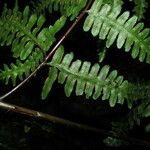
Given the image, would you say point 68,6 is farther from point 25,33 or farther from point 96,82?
point 96,82

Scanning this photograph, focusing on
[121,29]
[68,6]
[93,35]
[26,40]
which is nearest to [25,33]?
[26,40]

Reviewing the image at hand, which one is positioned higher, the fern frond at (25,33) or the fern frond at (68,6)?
the fern frond at (68,6)

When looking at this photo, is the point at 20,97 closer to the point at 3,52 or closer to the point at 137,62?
the point at 3,52

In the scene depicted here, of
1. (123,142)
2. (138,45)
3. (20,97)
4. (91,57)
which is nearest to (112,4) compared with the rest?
(138,45)

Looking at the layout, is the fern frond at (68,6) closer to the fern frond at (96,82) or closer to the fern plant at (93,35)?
the fern plant at (93,35)

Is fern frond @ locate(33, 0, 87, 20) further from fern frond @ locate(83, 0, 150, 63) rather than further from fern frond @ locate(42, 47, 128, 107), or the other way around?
fern frond @ locate(42, 47, 128, 107)

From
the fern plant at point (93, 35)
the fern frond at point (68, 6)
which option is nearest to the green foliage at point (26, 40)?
the fern plant at point (93, 35)
